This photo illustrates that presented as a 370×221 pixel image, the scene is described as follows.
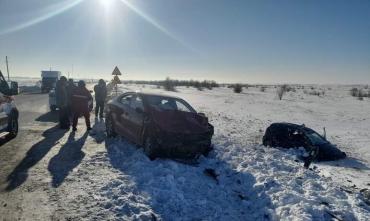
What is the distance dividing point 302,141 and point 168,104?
4846 millimetres

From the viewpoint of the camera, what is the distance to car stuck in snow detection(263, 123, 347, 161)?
39.5 feet

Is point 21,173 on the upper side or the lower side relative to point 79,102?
lower

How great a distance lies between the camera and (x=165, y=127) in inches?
360

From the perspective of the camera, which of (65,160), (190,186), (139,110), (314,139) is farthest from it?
(314,139)

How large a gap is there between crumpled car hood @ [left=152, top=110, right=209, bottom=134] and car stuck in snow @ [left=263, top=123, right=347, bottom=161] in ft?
12.6

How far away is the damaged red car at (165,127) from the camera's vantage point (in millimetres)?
9086

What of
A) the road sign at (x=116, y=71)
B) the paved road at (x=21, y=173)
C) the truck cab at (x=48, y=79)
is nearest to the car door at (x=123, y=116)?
the paved road at (x=21, y=173)

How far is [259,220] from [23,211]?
147 inches

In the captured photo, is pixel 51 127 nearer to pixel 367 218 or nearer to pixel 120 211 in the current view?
pixel 120 211

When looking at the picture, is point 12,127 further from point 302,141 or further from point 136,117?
point 302,141

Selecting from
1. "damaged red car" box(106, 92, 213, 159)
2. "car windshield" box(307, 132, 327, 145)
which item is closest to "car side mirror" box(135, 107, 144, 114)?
"damaged red car" box(106, 92, 213, 159)

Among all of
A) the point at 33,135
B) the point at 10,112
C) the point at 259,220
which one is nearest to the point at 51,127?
the point at 33,135

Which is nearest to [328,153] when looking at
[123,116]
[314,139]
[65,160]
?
[314,139]

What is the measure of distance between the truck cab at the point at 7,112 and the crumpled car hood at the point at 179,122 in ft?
14.8
